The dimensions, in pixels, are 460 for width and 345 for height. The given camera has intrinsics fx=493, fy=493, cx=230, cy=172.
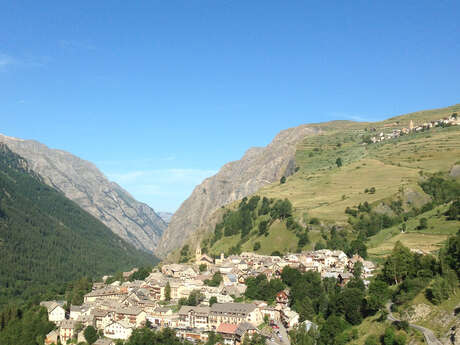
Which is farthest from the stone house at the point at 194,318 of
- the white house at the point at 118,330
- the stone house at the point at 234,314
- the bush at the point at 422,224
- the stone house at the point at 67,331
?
the bush at the point at 422,224

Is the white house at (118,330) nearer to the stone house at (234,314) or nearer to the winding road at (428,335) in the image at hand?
the stone house at (234,314)

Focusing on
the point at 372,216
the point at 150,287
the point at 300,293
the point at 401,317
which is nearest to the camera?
the point at 401,317

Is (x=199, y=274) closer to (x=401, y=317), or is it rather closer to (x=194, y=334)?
(x=194, y=334)

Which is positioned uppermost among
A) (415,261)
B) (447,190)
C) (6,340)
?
(447,190)

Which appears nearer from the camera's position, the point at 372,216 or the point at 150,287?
the point at 150,287

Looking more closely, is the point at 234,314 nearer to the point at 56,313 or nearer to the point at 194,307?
the point at 194,307

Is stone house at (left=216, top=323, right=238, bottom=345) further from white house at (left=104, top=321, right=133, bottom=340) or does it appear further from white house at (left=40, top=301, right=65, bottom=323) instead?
white house at (left=40, top=301, right=65, bottom=323)

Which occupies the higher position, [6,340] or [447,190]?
[447,190]

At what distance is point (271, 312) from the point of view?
4641 inches

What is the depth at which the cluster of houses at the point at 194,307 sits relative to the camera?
4508 inches

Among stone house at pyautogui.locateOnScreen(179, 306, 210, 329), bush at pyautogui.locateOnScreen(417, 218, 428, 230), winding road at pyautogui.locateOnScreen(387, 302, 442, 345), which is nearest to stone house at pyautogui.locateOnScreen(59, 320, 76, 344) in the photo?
stone house at pyautogui.locateOnScreen(179, 306, 210, 329)

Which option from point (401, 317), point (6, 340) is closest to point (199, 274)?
point (6, 340)

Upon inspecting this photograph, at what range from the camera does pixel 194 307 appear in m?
121

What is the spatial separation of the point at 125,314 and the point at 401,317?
2651 inches
